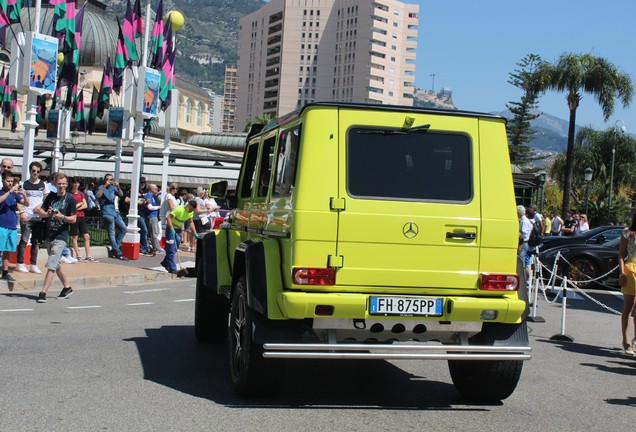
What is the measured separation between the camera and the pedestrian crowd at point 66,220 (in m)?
12.6

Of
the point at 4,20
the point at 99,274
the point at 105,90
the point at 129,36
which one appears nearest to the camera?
the point at 99,274

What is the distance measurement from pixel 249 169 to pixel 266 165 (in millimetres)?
880

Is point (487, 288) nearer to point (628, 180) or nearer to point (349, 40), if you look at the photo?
point (628, 180)

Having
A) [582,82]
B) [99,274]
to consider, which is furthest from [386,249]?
[582,82]

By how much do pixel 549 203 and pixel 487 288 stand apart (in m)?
86.1

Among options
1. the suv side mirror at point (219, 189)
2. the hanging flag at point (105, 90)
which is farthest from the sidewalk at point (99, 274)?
the hanging flag at point (105, 90)

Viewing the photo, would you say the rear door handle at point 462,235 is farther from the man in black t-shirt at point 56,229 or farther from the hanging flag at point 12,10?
the hanging flag at point 12,10

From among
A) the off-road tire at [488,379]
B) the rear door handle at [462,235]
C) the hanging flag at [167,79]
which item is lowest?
the off-road tire at [488,379]

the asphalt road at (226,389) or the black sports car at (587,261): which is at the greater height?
the black sports car at (587,261)

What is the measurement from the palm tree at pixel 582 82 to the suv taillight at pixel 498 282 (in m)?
40.9

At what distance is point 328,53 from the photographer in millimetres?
171500

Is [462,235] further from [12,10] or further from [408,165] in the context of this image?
[12,10]

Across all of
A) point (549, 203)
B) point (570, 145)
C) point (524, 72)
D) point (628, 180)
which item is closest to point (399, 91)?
point (549, 203)

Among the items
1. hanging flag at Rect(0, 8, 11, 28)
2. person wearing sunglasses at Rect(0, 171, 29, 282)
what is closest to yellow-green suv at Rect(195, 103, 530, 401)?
person wearing sunglasses at Rect(0, 171, 29, 282)
